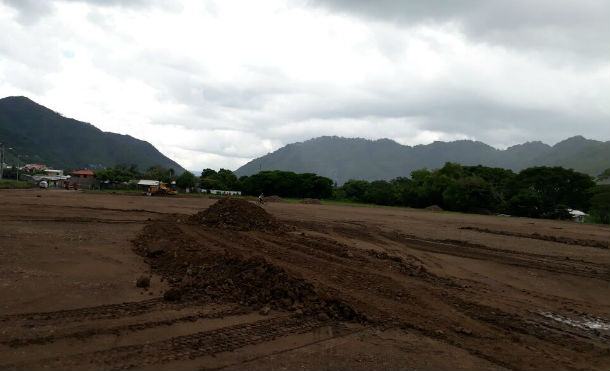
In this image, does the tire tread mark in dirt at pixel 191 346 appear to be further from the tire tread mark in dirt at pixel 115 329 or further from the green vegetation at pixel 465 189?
the green vegetation at pixel 465 189

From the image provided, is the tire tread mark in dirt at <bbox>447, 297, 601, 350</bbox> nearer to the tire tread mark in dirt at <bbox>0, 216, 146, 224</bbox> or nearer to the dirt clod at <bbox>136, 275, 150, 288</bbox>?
the dirt clod at <bbox>136, 275, 150, 288</bbox>

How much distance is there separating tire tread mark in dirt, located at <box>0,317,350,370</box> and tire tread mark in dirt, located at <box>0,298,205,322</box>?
1.21 meters

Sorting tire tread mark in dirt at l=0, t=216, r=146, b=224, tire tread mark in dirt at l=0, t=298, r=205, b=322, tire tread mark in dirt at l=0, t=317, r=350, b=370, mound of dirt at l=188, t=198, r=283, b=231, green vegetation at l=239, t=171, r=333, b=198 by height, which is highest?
green vegetation at l=239, t=171, r=333, b=198

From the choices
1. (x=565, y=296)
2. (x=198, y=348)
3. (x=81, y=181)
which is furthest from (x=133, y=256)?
(x=81, y=181)

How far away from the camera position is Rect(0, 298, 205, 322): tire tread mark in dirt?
5750mm

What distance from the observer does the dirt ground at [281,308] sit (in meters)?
5.12

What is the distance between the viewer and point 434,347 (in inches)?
227

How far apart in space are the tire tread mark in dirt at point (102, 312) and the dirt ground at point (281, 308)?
0.05ft

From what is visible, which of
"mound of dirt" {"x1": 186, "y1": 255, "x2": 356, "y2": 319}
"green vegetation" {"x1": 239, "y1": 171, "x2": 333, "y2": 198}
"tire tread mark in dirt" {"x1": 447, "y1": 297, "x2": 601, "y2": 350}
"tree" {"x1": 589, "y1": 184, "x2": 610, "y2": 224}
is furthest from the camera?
"green vegetation" {"x1": 239, "y1": 171, "x2": 333, "y2": 198}

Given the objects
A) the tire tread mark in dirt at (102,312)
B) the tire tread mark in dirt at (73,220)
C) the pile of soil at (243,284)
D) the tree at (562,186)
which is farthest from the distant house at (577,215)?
the tire tread mark in dirt at (102,312)

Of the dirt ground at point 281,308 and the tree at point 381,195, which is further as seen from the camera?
the tree at point 381,195

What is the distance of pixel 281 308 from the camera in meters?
6.88

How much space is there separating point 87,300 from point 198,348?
2.68 meters

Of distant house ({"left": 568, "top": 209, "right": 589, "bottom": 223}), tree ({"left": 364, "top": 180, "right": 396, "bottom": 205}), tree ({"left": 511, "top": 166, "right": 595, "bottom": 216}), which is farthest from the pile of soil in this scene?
tree ({"left": 364, "top": 180, "right": 396, "bottom": 205})
